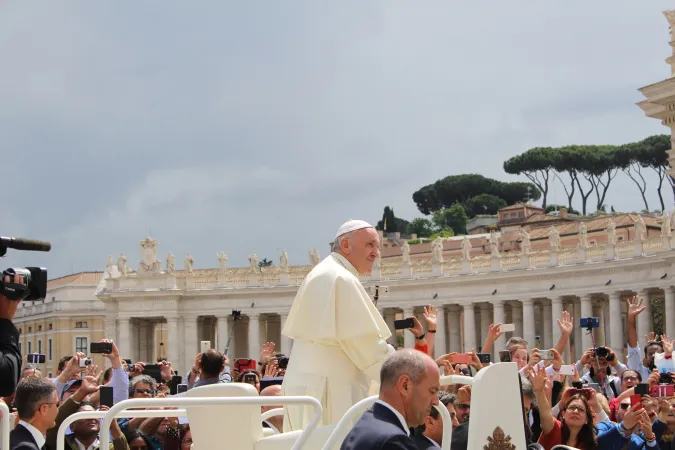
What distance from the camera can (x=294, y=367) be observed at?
8555 millimetres

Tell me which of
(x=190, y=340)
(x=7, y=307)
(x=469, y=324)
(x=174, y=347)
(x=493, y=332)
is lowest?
(x=174, y=347)

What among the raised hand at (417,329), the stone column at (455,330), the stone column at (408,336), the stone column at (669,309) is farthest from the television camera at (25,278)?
the stone column at (455,330)

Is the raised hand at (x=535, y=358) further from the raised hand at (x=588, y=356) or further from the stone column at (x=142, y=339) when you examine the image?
the stone column at (x=142, y=339)

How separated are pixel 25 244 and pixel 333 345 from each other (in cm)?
300

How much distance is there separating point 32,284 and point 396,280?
230 ft

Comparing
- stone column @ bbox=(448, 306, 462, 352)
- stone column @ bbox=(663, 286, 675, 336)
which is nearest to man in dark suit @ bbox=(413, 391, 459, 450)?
stone column @ bbox=(663, 286, 675, 336)

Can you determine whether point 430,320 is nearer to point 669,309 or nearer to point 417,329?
point 417,329

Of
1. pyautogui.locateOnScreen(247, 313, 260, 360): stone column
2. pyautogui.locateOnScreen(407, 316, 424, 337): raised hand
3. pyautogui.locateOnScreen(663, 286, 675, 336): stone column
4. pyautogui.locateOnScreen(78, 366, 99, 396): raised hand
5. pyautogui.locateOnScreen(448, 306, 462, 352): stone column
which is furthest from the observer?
pyautogui.locateOnScreen(247, 313, 260, 360): stone column

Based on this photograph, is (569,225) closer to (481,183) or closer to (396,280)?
(396,280)

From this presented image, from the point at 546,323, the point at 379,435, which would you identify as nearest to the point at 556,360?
the point at 379,435

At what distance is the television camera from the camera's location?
5.97 metres

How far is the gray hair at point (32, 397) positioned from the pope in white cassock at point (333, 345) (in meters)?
1.68

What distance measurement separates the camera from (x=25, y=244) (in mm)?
6055

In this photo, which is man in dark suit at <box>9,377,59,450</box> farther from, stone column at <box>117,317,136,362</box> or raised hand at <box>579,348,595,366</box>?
stone column at <box>117,317,136,362</box>
